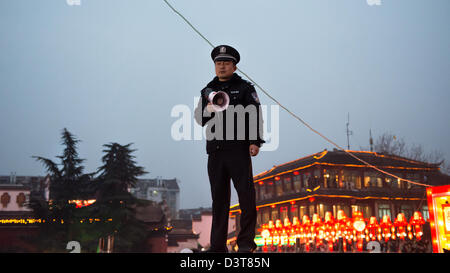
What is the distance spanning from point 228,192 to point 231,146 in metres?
0.39

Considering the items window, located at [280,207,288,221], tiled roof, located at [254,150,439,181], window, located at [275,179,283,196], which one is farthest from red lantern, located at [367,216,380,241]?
window, located at [275,179,283,196]

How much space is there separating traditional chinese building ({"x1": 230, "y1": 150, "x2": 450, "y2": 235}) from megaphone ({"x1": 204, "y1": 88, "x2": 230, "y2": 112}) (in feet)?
92.9

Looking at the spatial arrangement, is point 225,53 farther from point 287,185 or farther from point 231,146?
point 287,185

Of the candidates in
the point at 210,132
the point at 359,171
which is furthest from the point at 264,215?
the point at 210,132

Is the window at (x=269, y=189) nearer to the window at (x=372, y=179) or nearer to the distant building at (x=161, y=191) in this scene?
the window at (x=372, y=179)

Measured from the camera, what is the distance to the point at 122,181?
91.0 feet

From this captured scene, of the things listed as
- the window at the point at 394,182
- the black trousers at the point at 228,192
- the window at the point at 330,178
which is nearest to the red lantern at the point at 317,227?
the window at the point at 330,178

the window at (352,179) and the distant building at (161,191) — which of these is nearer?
the window at (352,179)

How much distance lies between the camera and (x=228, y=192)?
11.1ft

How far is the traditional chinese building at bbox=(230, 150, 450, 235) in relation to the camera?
3130 cm

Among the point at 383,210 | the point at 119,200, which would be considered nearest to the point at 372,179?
the point at 383,210

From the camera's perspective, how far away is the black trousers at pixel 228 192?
321 cm

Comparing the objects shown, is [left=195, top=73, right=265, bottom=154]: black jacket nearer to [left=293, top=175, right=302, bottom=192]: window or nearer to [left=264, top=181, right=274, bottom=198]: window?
[left=293, top=175, right=302, bottom=192]: window
